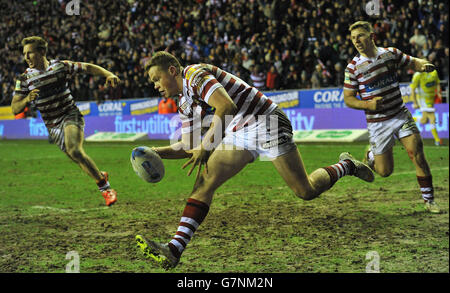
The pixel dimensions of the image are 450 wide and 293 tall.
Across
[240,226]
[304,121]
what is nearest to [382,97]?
[240,226]

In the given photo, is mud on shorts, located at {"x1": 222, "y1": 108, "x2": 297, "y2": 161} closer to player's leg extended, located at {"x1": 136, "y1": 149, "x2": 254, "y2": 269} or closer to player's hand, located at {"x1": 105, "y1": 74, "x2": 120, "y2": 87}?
player's leg extended, located at {"x1": 136, "y1": 149, "x2": 254, "y2": 269}

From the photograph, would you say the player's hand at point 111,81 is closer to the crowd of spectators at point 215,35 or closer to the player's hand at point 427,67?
the crowd of spectators at point 215,35

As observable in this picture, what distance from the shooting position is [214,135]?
3137 millimetres

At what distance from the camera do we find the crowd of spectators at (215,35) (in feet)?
21.5

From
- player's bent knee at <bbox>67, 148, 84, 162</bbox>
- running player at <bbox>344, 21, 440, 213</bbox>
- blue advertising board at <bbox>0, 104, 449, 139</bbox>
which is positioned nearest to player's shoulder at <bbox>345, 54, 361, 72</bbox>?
running player at <bbox>344, 21, 440, 213</bbox>

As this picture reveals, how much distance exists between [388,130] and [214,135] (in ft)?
10.3

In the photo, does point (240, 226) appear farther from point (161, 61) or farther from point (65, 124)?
point (161, 61)

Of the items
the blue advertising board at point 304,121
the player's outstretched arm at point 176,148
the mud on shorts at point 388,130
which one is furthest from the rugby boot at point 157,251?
the blue advertising board at point 304,121

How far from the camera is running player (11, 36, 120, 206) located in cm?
395

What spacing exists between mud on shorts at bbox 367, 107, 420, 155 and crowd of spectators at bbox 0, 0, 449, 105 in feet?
2.71

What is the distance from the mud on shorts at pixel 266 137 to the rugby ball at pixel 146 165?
28.5 inches

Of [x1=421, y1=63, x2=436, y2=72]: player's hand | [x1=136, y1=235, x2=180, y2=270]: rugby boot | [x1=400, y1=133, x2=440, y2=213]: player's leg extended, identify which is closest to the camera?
[x1=136, y1=235, x2=180, y2=270]: rugby boot

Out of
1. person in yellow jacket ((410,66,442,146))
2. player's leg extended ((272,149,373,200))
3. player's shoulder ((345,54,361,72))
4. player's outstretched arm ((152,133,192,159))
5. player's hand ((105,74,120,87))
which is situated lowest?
player's leg extended ((272,149,373,200))

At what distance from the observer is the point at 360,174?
5328 mm
